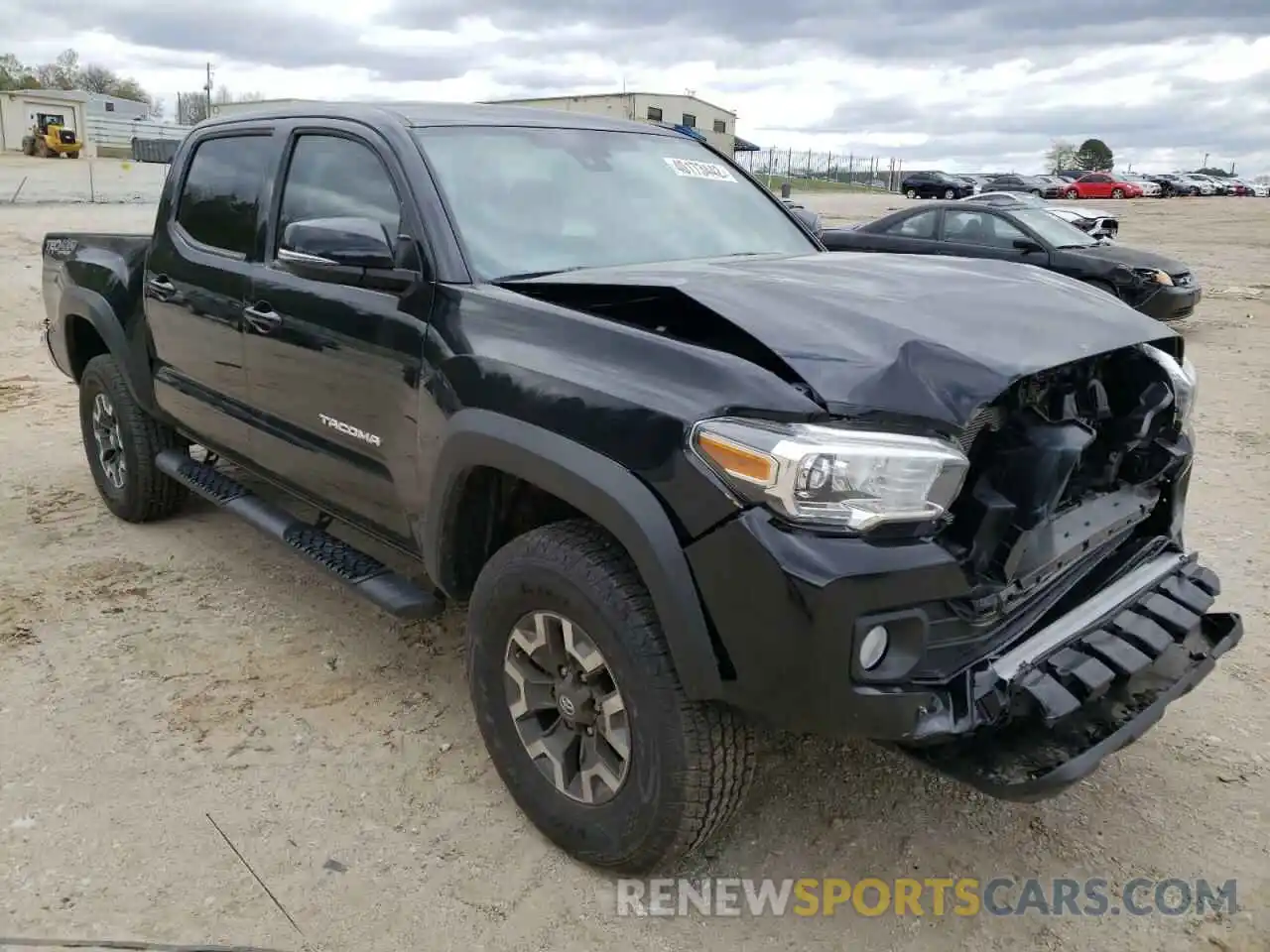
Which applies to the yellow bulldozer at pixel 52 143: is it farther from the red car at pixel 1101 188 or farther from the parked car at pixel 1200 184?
the parked car at pixel 1200 184

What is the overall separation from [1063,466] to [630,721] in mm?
1143

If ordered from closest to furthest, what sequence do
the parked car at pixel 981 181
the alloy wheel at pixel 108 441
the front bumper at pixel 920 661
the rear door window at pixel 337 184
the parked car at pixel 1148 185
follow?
the front bumper at pixel 920 661 → the rear door window at pixel 337 184 → the alloy wheel at pixel 108 441 → the parked car at pixel 981 181 → the parked car at pixel 1148 185

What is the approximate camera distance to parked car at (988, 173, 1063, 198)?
154 feet

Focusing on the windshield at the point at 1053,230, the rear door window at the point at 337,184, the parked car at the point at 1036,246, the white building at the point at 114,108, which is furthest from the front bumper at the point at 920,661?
the white building at the point at 114,108

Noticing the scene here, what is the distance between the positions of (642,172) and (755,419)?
71.6 inches

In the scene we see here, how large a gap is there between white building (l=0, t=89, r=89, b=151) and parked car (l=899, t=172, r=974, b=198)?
45.4 meters

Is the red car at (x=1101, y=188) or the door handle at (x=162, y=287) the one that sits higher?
the red car at (x=1101, y=188)

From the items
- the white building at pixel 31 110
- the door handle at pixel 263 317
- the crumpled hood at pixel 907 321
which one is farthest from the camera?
the white building at pixel 31 110

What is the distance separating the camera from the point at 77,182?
105ft

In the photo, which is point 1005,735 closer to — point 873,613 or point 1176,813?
point 873,613

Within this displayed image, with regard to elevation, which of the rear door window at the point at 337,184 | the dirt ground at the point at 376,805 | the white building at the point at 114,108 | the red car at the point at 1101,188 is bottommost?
the dirt ground at the point at 376,805

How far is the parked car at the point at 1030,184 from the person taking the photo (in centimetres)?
4698

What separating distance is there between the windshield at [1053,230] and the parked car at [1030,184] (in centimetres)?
3578

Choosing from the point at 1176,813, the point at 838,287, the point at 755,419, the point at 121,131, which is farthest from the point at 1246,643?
the point at 121,131
